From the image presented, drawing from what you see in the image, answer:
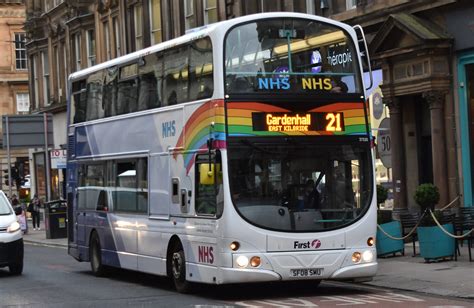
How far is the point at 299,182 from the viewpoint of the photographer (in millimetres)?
14117

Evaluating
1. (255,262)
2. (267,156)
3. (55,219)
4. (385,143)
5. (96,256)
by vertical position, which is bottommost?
(96,256)

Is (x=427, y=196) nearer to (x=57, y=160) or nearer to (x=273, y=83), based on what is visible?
(x=273, y=83)

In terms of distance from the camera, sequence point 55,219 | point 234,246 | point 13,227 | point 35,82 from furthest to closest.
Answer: point 35,82
point 55,219
point 13,227
point 234,246

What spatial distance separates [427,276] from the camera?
16.0m

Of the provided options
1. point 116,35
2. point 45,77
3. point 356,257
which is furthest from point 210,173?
point 45,77

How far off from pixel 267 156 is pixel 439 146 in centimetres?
960

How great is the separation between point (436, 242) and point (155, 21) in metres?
23.6

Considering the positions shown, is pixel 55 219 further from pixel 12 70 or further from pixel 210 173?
pixel 12 70

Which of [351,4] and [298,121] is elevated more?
[351,4]

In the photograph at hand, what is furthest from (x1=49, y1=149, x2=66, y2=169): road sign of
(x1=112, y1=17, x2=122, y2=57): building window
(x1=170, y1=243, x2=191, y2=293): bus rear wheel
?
(x1=170, y1=243, x2=191, y2=293): bus rear wheel

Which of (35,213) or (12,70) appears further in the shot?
(12,70)

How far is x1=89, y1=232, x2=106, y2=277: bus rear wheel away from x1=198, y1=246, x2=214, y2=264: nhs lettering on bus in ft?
17.4

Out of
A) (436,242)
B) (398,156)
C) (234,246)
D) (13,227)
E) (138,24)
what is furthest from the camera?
(138,24)

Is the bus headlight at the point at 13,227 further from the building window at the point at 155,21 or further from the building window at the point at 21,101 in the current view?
the building window at the point at 21,101
